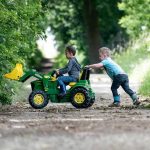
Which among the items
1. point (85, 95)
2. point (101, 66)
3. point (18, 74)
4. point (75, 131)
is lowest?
point (75, 131)

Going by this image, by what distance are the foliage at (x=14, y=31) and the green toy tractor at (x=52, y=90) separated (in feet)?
1.47

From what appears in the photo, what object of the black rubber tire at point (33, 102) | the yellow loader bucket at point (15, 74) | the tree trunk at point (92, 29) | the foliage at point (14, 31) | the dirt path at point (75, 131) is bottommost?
the dirt path at point (75, 131)

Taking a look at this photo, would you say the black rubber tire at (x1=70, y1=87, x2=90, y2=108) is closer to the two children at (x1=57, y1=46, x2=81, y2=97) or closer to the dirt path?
the two children at (x1=57, y1=46, x2=81, y2=97)

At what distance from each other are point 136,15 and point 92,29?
5.52 metres

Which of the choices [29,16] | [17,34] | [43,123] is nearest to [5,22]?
[17,34]

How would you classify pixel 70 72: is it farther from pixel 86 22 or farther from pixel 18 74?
pixel 86 22

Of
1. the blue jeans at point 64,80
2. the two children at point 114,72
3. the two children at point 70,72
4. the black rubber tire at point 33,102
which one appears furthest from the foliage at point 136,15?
the black rubber tire at point 33,102

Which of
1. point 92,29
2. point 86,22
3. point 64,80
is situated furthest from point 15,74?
point 86,22

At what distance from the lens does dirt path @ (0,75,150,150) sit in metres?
8.20

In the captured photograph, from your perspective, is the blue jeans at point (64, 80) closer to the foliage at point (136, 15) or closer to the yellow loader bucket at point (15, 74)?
the yellow loader bucket at point (15, 74)

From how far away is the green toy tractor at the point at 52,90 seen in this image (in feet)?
50.6

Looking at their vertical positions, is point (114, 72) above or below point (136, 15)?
below

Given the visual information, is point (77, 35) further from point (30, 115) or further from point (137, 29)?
point (30, 115)

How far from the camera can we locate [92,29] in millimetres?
47250
